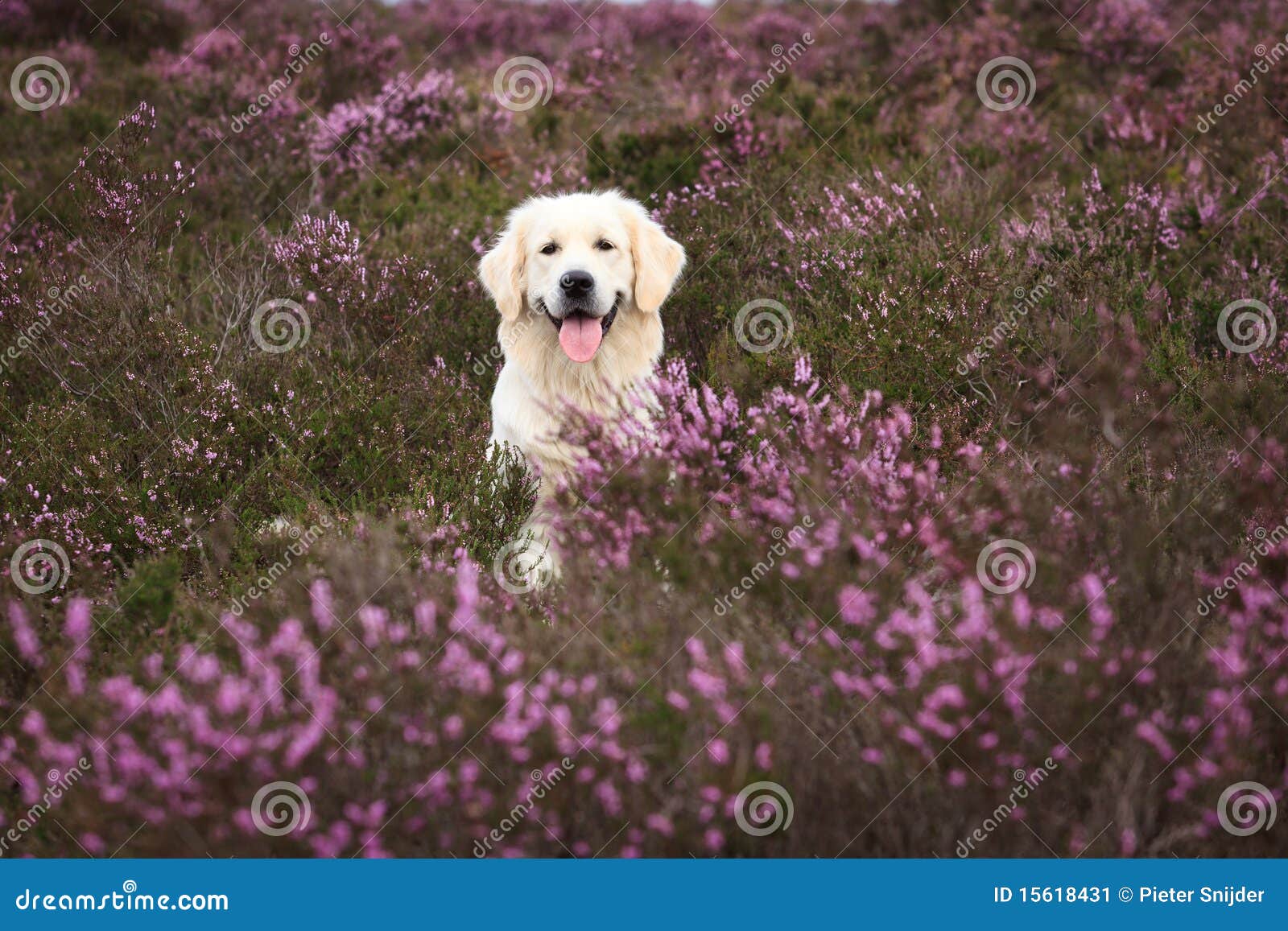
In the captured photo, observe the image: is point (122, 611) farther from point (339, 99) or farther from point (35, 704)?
point (339, 99)

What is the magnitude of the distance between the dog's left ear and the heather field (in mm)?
344

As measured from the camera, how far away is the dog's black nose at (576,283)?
3.88m

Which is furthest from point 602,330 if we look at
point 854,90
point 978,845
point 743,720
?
point 854,90

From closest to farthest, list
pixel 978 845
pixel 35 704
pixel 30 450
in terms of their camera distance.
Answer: pixel 978 845 < pixel 35 704 < pixel 30 450

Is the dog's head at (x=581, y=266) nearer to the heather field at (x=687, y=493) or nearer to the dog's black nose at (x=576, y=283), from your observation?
the dog's black nose at (x=576, y=283)

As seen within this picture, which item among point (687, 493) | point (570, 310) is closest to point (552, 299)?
point (570, 310)

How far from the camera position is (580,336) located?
3998mm

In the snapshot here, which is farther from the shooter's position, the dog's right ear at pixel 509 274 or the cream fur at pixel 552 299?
the dog's right ear at pixel 509 274

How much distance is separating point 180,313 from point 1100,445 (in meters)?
4.56

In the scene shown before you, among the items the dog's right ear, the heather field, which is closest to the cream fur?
the dog's right ear

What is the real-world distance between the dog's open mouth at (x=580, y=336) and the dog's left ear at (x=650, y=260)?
26 cm

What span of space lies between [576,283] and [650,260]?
1.53 feet

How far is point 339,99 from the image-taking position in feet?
29.7

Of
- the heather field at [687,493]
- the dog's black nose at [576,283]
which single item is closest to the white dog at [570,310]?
the dog's black nose at [576,283]
